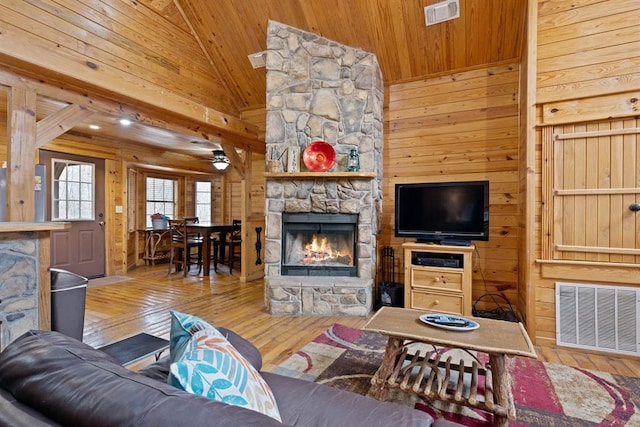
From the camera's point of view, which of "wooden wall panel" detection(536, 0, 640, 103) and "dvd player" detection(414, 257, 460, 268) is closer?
"wooden wall panel" detection(536, 0, 640, 103)

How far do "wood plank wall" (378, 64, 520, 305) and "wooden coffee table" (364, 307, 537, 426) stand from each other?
1.91m

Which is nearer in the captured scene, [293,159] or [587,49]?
[587,49]

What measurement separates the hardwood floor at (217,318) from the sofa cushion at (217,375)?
145cm

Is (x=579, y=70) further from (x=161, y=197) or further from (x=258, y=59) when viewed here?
(x=161, y=197)

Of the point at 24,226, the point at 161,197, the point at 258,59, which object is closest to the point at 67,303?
the point at 24,226

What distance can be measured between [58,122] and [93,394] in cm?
330

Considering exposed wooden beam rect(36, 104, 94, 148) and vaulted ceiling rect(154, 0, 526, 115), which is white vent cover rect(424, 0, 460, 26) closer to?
vaulted ceiling rect(154, 0, 526, 115)

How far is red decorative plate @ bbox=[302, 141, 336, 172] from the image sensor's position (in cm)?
369

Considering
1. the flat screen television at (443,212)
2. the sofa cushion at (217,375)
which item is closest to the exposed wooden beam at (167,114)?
the flat screen television at (443,212)

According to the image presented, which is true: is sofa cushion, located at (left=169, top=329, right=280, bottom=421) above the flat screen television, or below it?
below

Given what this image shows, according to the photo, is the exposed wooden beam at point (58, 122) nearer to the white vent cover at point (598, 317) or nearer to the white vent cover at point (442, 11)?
the white vent cover at point (442, 11)

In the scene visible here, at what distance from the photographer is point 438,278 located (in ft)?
11.0

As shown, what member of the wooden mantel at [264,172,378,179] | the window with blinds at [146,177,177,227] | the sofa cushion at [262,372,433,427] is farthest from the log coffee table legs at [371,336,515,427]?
the window with blinds at [146,177,177,227]

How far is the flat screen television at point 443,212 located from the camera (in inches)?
131
